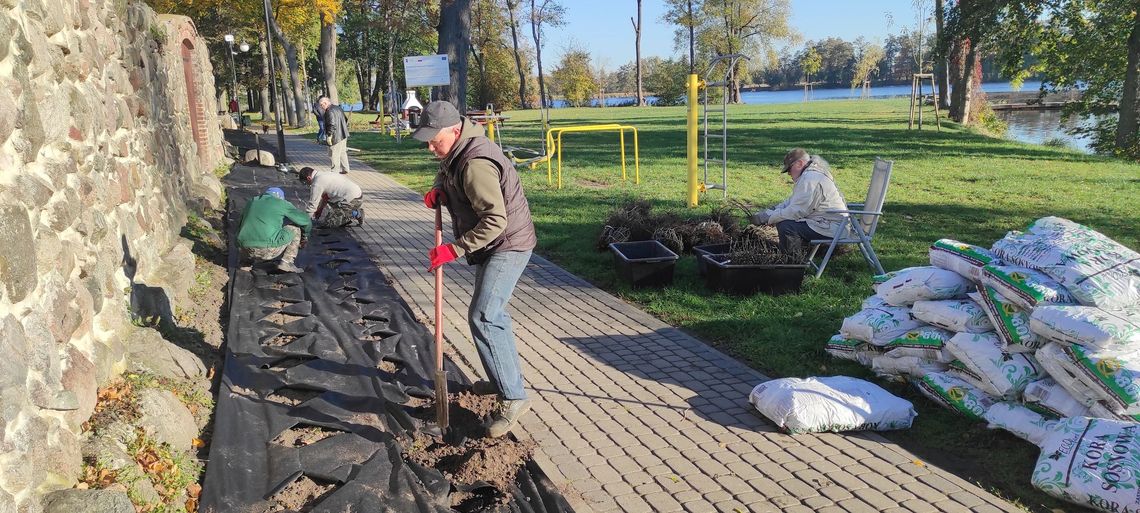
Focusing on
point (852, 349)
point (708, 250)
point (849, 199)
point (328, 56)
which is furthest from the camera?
point (328, 56)

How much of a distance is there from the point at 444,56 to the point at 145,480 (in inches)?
674

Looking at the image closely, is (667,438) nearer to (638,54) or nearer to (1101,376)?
(1101,376)

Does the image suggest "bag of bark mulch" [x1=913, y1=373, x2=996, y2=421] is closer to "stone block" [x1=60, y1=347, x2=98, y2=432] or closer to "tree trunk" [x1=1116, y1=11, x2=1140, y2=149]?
"stone block" [x1=60, y1=347, x2=98, y2=432]

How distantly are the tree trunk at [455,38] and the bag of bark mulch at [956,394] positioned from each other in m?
17.0

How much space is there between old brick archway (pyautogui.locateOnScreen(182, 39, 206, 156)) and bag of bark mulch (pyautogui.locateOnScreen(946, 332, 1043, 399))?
37.4 feet

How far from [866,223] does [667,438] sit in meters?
3.67

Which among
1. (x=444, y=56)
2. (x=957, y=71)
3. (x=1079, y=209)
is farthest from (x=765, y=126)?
(x=1079, y=209)

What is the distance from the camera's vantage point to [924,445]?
405cm

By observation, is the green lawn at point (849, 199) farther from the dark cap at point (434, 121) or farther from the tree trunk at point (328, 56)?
the tree trunk at point (328, 56)

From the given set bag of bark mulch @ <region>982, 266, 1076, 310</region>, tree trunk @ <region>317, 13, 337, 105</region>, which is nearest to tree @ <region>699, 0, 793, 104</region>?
tree trunk @ <region>317, 13, 337, 105</region>

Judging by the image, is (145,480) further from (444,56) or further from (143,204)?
(444,56)

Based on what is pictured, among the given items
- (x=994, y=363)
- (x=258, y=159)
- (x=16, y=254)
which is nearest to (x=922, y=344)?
(x=994, y=363)

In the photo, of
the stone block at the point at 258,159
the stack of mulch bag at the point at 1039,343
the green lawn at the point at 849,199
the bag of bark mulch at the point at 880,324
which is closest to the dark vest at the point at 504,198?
the green lawn at the point at 849,199

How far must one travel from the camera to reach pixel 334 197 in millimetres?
9484
